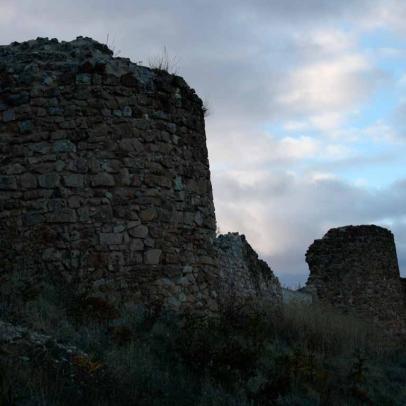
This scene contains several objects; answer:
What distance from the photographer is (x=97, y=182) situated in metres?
8.33

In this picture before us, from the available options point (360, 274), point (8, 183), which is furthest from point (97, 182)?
point (360, 274)

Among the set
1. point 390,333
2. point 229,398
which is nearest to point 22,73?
point 229,398

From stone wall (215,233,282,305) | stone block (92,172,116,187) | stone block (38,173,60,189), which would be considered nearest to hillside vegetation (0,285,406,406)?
stone block (38,173,60,189)

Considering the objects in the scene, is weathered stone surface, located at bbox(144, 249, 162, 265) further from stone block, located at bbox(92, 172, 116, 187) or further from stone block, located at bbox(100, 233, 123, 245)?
stone block, located at bbox(92, 172, 116, 187)

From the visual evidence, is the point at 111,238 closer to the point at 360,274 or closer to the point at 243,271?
the point at 243,271

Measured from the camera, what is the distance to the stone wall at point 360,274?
63.1ft

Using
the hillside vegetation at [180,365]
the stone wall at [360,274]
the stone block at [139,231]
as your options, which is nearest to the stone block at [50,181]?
the stone block at [139,231]

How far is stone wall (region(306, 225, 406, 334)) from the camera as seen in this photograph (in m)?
19.2

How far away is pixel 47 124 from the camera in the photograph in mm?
8438

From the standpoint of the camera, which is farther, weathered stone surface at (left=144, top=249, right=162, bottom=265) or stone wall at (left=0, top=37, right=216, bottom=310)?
weathered stone surface at (left=144, top=249, right=162, bottom=265)

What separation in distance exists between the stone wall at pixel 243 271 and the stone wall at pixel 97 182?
3301 millimetres

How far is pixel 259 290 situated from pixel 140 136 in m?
6.44

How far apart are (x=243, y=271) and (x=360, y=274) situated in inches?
280

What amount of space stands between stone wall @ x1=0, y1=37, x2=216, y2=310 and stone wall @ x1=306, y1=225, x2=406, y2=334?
433 inches
